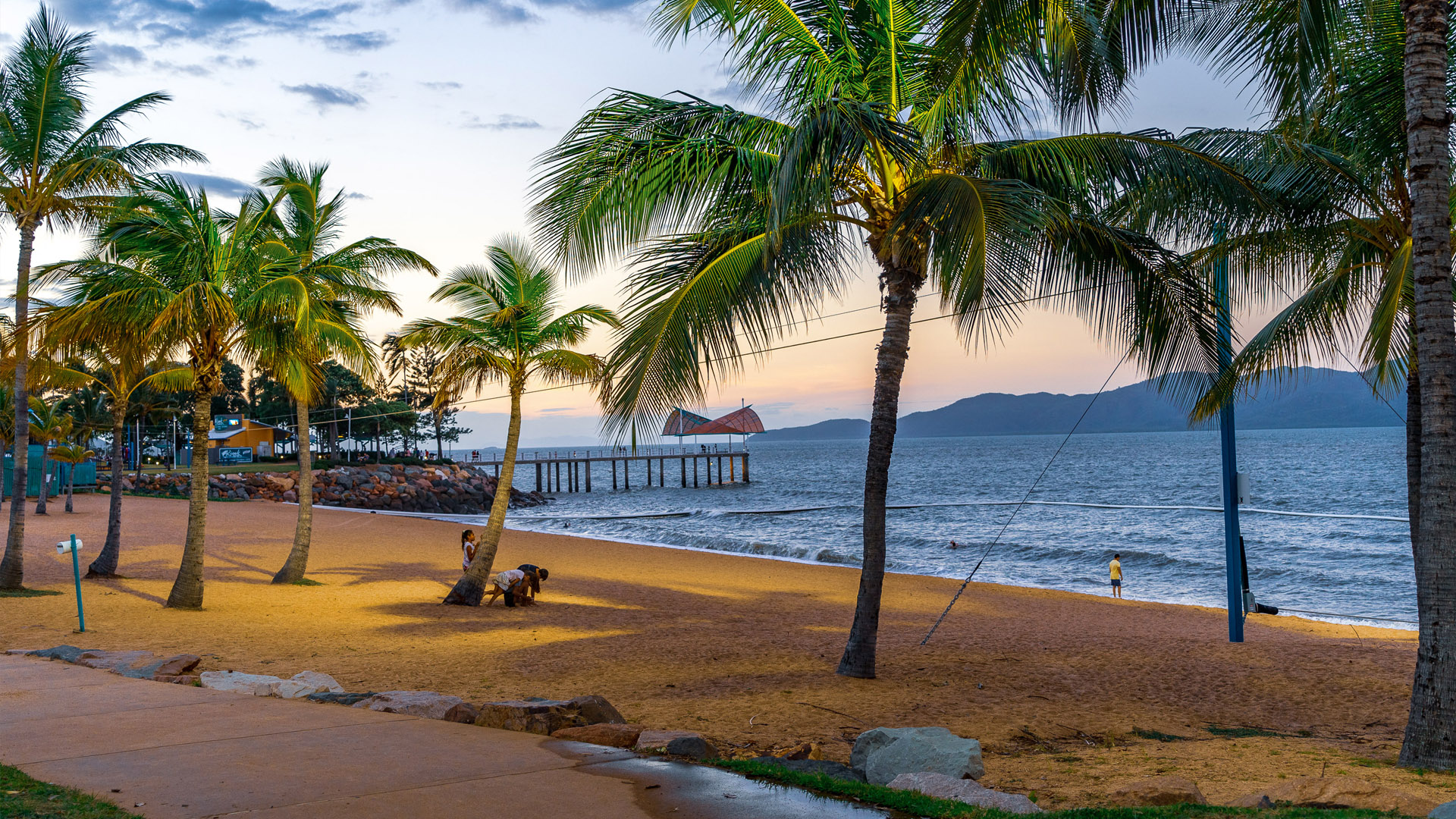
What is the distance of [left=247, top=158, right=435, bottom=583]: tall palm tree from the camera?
13547 millimetres

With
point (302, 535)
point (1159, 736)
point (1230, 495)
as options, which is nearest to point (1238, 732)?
point (1159, 736)

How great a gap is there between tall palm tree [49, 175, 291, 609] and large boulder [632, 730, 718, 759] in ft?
31.2

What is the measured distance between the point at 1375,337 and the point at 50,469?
151 feet

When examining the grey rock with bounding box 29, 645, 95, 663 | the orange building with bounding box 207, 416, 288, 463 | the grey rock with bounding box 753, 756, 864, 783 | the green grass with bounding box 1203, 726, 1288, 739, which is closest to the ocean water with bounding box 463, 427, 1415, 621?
the green grass with bounding box 1203, 726, 1288, 739

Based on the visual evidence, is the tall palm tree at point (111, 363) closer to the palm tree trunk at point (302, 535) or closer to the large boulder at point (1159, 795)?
the palm tree trunk at point (302, 535)

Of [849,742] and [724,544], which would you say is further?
[724,544]

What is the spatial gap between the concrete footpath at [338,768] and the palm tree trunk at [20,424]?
29.9ft

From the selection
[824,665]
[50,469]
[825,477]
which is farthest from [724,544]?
[825,477]

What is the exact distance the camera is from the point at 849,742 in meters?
6.81

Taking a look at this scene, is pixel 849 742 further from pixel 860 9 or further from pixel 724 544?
pixel 724 544

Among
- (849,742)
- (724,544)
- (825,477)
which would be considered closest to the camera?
(849,742)

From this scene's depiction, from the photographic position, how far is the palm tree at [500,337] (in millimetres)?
14844

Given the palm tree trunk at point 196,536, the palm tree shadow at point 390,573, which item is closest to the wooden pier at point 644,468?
the palm tree shadow at point 390,573

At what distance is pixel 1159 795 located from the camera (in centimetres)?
450
